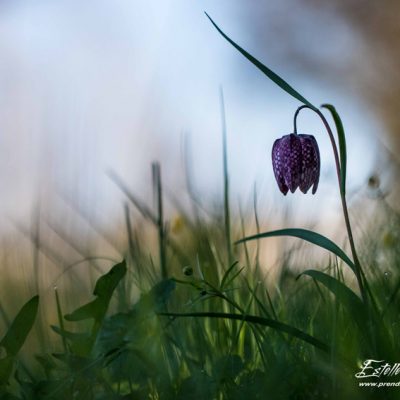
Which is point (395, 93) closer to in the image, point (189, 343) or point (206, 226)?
point (206, 226)

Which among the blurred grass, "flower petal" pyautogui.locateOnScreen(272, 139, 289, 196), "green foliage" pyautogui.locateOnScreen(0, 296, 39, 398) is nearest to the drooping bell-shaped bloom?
"flower petal" pyautogui.locateOnScreen(272, 139, 289, 196)

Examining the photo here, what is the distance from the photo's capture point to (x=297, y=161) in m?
1.52

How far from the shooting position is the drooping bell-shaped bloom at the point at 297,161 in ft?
4.98

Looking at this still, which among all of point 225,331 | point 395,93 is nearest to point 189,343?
point 225,331

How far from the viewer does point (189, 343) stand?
4.55 feet

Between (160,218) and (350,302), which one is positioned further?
(160,218)

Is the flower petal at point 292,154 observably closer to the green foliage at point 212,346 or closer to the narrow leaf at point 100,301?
the green foliage at point 212,346

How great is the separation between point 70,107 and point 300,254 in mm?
531

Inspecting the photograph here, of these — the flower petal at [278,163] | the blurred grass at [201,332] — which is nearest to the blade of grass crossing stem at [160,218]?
the blurred grass at [201,332]

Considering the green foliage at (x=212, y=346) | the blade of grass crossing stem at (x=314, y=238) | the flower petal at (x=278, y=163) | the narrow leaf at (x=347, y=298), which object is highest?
the flower petal at (x=278, y=163)

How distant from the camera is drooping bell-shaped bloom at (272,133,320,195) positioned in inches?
59.7

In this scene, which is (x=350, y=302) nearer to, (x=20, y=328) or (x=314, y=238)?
(x=314, y=238)

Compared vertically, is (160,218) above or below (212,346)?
above

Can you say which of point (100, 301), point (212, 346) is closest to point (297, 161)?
point (212, 346)
